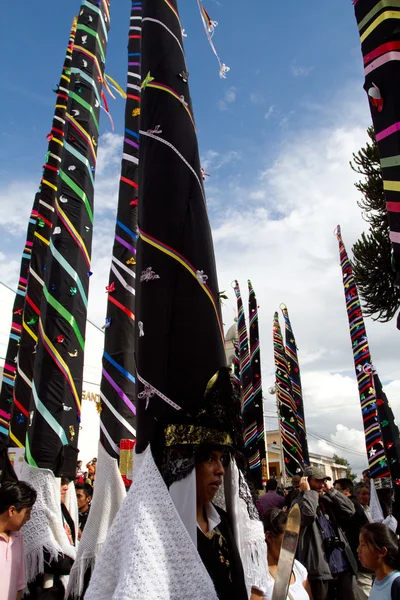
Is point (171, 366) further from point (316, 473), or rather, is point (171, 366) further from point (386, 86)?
point (316, 473)

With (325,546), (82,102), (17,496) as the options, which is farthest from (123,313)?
(325,546)

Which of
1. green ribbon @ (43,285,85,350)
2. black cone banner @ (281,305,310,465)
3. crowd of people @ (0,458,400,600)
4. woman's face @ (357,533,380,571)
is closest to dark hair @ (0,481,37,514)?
crowd of people @ (0,458,400,600)

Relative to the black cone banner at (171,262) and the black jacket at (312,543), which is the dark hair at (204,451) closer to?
the black cone banner at (171,262)

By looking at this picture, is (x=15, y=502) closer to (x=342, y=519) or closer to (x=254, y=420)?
(x=342, y=519)

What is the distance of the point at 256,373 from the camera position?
10836 mm

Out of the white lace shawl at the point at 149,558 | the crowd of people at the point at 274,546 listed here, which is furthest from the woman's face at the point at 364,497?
the white lace shawl at the point at 149,558

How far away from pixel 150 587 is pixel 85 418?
1491cm

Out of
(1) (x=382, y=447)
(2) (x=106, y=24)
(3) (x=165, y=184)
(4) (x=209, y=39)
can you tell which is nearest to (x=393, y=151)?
(3) (x=165, y=184)

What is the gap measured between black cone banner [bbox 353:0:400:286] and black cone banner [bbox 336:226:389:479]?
6123 mm

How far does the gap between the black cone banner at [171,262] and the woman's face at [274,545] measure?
6.19 ft

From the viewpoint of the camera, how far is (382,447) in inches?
279

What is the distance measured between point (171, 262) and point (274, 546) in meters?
2.35

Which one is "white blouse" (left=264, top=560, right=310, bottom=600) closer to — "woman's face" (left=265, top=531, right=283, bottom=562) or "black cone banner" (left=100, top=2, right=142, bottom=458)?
"woman's face" (left=265, top=531, right=283, bottom=562)

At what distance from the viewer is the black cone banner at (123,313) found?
12.1ft
